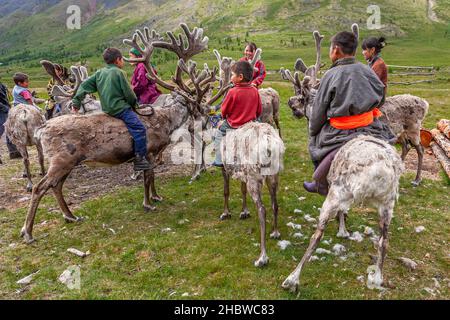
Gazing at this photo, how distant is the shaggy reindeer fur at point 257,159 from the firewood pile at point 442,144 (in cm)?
657

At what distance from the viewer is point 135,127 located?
8055mm

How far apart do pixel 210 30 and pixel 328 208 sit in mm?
141437

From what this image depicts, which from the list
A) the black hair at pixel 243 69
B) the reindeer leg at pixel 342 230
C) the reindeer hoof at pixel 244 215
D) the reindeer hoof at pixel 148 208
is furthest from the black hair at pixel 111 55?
the reindeer leg at pixel 342 230

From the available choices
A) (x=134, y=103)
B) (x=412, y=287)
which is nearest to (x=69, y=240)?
(x=134, y=103)

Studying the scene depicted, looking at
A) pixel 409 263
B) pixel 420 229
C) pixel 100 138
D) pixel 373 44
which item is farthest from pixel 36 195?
pixel 373 44

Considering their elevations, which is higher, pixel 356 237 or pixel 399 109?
pixel 399 109

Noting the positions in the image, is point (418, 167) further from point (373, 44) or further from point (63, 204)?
point (63, 204)

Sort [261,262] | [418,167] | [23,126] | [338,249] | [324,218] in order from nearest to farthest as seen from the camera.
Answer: [324,218]
[261,262]
[338,249]
[418,167]
[23,126]

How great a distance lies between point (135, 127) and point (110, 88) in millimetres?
952

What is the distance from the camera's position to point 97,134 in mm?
7809

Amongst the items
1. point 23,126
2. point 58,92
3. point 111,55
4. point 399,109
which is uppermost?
point 111,55

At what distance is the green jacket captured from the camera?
7.75 metres

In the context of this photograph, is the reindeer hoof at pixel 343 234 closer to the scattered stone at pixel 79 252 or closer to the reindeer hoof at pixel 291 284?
the reindeer hoof at pixel 291 284
